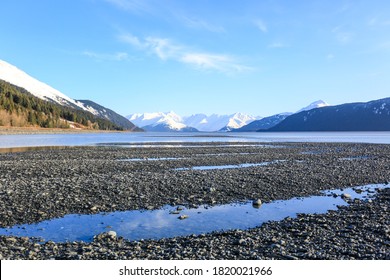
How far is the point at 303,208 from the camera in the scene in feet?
63.0

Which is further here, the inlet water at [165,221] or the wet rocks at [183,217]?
the wet rocks at [183,217]

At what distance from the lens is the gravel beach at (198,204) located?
11.6 m

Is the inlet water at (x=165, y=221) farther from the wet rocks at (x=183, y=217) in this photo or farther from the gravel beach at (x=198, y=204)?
the gravel beach at (x=198, y=204)

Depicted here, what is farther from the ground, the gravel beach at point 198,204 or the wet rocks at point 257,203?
the gravel beach at point 198,204

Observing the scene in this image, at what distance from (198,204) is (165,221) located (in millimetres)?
3947

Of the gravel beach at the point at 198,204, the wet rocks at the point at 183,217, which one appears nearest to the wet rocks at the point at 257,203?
the gravel beach at the point at 198,204

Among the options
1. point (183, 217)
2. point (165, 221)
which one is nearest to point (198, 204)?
point (183, 217)

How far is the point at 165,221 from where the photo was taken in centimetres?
1611

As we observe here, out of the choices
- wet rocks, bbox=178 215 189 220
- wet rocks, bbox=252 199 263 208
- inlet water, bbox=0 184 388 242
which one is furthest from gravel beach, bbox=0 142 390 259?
wet rocks, bbox=178 215 189 220

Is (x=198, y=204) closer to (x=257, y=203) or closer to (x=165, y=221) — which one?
(x=257, y=203)

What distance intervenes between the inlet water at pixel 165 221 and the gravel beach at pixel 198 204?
2.81ft
